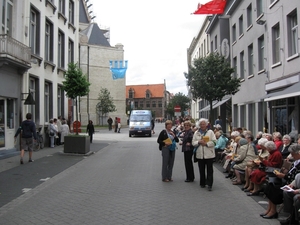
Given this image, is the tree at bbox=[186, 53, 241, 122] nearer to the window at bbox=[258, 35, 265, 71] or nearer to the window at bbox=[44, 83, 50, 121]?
the window at bbox=[258, 35, 265, 71]

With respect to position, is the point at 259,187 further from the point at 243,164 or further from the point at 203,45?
the point at 203,45

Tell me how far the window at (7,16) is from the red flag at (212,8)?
10324 mm

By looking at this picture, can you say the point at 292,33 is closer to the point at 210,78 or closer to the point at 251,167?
the point at 210,78

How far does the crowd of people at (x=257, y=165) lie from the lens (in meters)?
5.58

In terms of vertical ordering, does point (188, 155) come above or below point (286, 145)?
below

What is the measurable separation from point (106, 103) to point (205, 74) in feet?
131

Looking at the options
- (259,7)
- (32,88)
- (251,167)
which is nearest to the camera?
(251,167)

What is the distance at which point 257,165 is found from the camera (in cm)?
785

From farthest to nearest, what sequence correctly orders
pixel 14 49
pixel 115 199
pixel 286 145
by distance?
pixel 14 49
pixel 286 145
pixel 115 199

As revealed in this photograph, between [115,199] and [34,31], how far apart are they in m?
14.2

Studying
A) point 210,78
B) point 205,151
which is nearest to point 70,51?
point 210,78

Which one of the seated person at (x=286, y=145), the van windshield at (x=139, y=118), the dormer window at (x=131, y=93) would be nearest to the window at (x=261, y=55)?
the seated person at (x=286, y=145)

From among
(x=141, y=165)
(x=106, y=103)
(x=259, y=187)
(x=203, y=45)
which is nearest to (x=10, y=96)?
(x=141, y=165)

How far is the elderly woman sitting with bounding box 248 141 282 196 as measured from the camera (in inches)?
277
